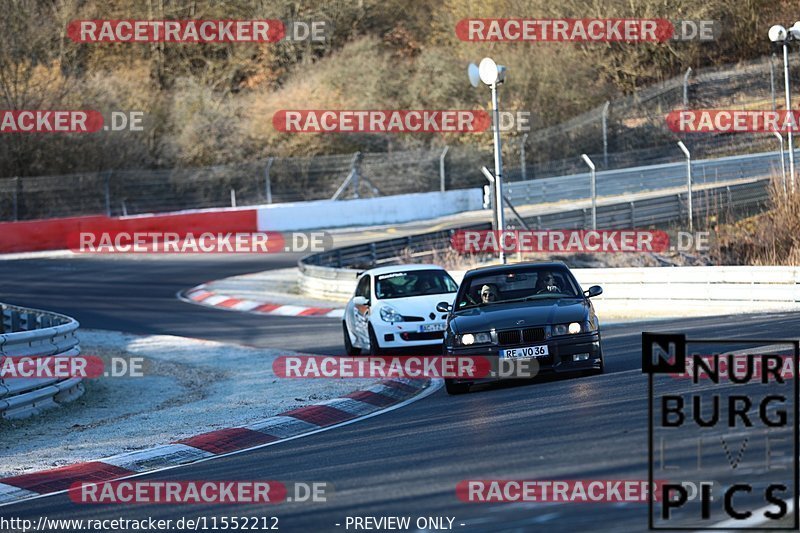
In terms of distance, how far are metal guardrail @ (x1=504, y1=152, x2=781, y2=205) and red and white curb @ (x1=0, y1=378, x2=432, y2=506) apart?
27467 mm

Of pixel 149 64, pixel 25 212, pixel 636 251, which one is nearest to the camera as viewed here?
pixel 636 251

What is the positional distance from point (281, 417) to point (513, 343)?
2471 mm

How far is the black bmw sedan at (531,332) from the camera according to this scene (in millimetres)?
12383

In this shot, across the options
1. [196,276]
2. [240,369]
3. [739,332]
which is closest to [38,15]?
[196,276]

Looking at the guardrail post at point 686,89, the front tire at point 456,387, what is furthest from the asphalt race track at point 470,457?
the guardrail post at point 686,89

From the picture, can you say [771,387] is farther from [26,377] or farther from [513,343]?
[26,377]

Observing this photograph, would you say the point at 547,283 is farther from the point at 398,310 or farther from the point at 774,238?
the point at 774,238

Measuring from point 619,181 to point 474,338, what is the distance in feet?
96.1

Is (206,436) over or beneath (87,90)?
beneath

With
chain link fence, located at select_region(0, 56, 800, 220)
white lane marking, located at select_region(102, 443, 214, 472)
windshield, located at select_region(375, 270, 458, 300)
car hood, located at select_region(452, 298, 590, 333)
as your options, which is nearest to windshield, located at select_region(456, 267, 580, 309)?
car hood, located at select_region(452, 298, 590, 333)

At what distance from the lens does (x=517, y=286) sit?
13852mm

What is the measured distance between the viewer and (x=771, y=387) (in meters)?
10.5

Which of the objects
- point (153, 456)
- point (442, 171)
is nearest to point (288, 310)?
point (153, 456)

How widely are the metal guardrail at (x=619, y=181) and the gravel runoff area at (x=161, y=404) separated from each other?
75.3 feet
